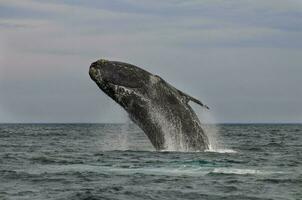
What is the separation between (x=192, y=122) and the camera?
24344 millimetres

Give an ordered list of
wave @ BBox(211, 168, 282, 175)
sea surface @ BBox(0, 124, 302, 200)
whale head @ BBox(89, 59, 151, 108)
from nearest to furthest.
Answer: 1. sea surface @ BBox(0, 124, 302, 200)
2. wave @ BBox(211, 168, 282, 175)
3. whale head @ BBox(89, 59, 151, 108)

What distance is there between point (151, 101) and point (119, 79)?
150cm

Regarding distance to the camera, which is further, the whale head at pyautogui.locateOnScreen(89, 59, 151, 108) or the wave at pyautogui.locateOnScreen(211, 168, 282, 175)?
the whale head at pyautogui.locateOnScreen(89, 59, 151, 108)

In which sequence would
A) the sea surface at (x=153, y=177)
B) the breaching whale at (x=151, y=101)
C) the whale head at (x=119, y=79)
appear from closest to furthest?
the sea surface at (x=153, y=177) → the whale head at (x=119, y=79) → the breaching whale at (x=151, y=101)

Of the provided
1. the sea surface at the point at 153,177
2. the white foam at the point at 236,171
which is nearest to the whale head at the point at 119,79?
the sea surface at the point at 153,177

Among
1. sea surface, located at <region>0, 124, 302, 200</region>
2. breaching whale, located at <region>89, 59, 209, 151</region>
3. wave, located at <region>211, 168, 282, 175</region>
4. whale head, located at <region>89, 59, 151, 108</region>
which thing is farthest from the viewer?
breaching whale, located at <region>89, 59, 209, 151</region>

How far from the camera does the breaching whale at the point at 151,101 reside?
76.1 feet

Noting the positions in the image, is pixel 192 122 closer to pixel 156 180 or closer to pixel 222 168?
pixel 222 168

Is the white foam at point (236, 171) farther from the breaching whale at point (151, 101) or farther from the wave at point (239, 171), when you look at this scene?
the breaching whale at point (151, 101)

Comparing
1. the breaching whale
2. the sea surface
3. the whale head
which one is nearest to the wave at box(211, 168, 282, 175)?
the sea surface

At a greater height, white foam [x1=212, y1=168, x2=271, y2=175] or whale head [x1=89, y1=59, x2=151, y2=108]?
whale head [x1=89, y1=59, x2=151, y2=108]

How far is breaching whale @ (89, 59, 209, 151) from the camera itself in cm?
2318

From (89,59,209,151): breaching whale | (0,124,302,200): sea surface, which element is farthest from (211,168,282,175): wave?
(89,59,209,151): breaching whale

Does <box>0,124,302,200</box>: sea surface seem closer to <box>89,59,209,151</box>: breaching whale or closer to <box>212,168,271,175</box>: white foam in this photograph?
<box>212,168,271,175</box>: white foam
